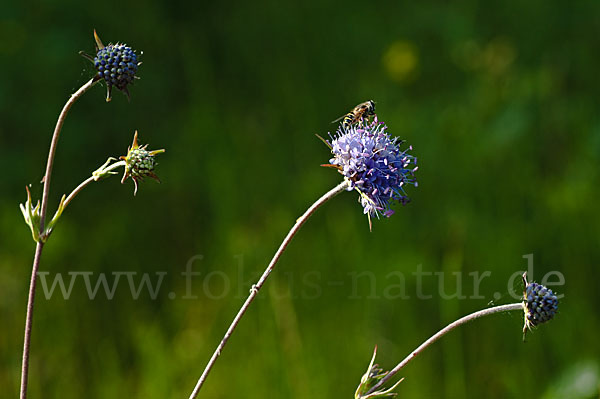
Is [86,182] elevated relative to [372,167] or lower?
lower

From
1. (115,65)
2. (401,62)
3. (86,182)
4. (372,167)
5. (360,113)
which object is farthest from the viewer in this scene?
(401,62)

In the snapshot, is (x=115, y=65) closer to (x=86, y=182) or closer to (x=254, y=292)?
(x=86, y=182)

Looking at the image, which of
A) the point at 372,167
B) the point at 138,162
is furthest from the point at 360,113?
the point at 138,162

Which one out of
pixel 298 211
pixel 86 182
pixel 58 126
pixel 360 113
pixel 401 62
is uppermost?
pixel 401 62

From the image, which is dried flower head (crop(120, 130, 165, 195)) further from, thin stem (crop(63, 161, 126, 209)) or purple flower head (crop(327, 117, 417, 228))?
purple flower head (crop(327, 117, 417, 228))

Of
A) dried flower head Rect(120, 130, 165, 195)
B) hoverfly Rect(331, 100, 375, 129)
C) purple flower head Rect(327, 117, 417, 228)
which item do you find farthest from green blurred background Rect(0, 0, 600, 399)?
dried flower head Rect(120, 130, 165, 195)

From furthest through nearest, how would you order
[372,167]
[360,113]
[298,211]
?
[298,211] → [360,113] → [372,167]

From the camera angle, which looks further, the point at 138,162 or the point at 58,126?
the point at 138,162
